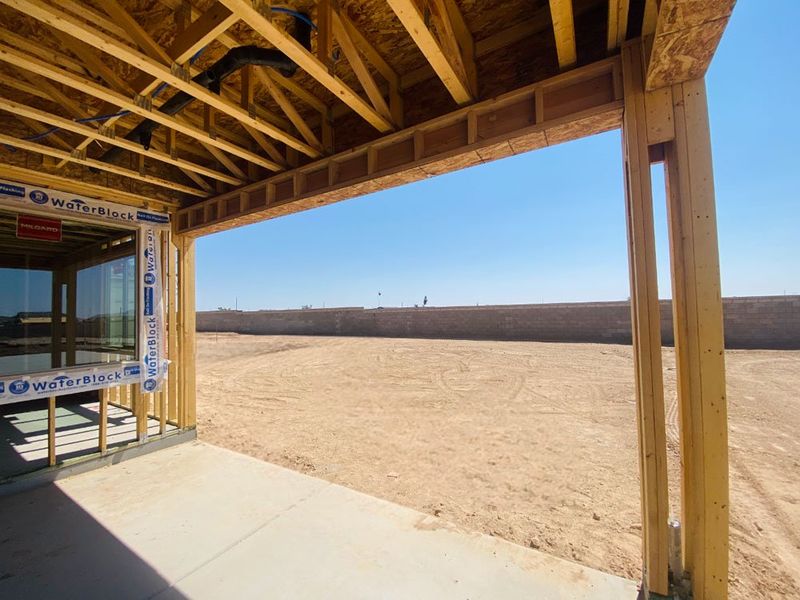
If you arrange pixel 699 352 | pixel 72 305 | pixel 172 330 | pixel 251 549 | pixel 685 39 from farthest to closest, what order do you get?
pixel 72 305 → pixel 172 330 → pixel 251 549 → pixel 699 352 → pixel 685 39

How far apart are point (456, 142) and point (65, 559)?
15.2 feet

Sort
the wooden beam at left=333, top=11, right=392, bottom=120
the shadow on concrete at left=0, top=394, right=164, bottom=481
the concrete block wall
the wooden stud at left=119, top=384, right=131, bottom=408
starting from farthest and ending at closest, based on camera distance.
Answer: the concrete block wall, the wooden stud at left=119, top=384, right=131, bottom=408, the shadow on concrete at left=0, top=394, right=164, bottom=481, the wooden beam at left=333, top=11, right=392, bottom=120

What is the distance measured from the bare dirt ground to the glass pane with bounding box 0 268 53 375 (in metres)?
2.76

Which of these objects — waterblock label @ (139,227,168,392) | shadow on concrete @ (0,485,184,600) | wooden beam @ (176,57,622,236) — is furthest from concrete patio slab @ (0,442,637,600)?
wooden beam @ (176,57,622,236)

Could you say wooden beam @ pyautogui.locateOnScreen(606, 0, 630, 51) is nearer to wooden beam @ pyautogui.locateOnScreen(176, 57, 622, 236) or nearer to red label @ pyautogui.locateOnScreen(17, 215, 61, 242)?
wooden beam @ pyautogui.locateOnScreen(176, 57, 622, 236)

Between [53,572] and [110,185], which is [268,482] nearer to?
[53,572]

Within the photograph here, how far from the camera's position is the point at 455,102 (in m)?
3.10

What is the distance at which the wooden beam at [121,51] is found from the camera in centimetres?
189

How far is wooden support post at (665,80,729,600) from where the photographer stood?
204cm

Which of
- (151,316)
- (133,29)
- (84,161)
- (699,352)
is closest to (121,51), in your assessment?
(133,29)

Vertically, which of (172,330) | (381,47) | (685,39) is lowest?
(172,330)

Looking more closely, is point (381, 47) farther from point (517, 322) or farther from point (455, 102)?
point (517, 322)

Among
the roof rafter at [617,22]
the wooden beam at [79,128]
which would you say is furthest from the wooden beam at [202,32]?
the roof rafter at [617,22]

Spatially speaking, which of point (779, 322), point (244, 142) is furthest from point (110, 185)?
point (779, 322)
